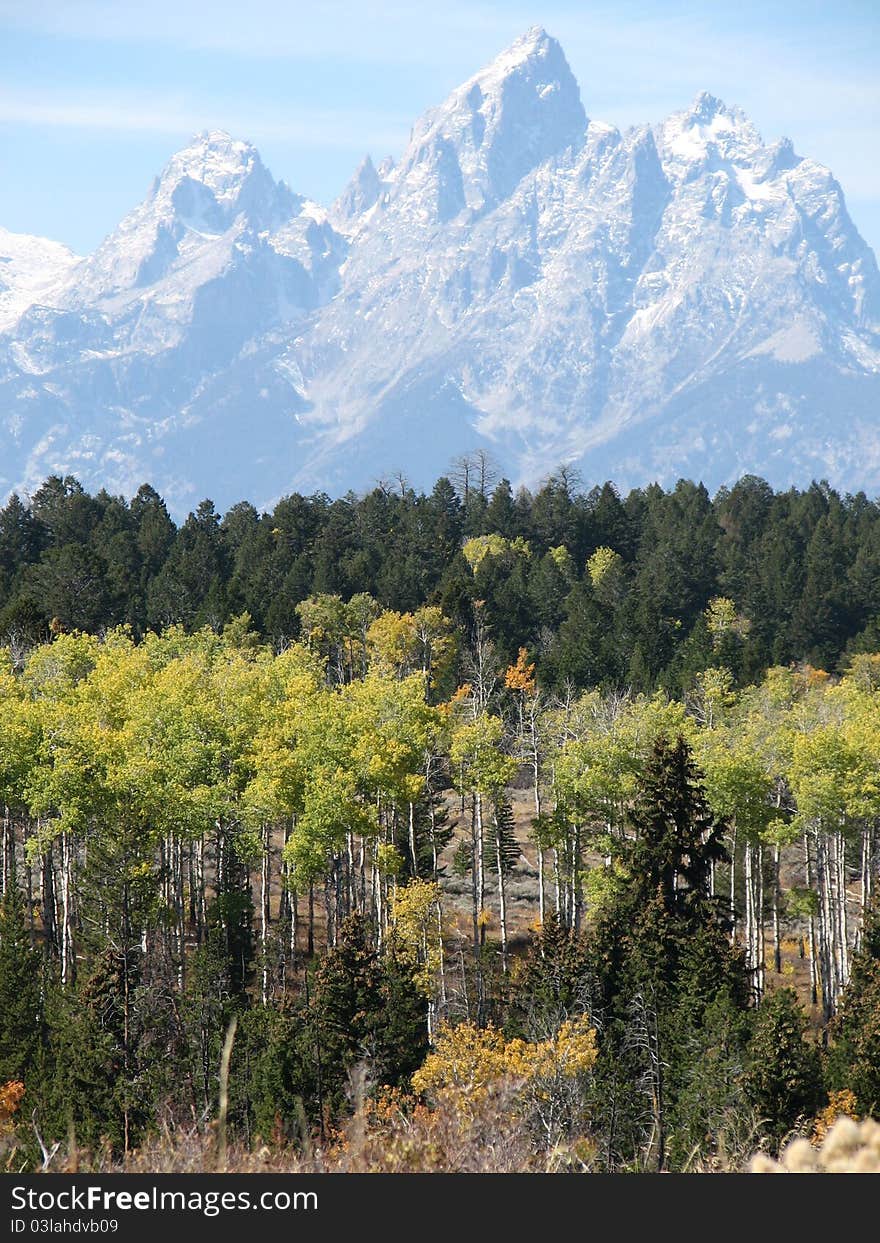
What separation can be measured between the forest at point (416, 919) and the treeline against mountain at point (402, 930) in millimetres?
188

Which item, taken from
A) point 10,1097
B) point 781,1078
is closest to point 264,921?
point 10,1097

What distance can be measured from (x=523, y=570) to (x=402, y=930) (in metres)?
91.5

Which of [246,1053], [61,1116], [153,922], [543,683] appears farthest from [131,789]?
Answer: [543,683]

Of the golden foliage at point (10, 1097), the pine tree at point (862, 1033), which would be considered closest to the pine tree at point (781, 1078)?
the pine tree at point (862, 1033)

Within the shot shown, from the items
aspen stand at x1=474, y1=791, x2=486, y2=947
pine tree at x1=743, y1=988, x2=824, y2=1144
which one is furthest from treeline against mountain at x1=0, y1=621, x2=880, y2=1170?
aspen stand at x1=474, y1=791, x2=486, y2=947

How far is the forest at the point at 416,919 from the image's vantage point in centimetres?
3959

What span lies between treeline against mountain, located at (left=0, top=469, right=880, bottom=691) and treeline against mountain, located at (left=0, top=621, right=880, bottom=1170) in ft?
119

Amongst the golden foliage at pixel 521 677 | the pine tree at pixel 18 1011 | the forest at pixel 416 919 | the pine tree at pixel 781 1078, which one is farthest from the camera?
the golden foliage at pixel 521 677

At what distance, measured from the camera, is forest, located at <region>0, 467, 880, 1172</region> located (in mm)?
39594

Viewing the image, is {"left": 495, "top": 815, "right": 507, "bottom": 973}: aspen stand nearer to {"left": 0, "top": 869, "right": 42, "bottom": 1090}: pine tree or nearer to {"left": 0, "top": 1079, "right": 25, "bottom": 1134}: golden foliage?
{"left": 0, "top": 869, "right": 42, "bottom": 1090}: pine tree

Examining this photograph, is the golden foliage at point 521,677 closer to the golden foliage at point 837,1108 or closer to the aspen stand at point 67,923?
the aspen stand at point 67,923

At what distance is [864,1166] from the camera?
26.6 feet

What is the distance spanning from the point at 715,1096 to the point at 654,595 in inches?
3821

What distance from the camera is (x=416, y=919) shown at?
53469 millimetres
